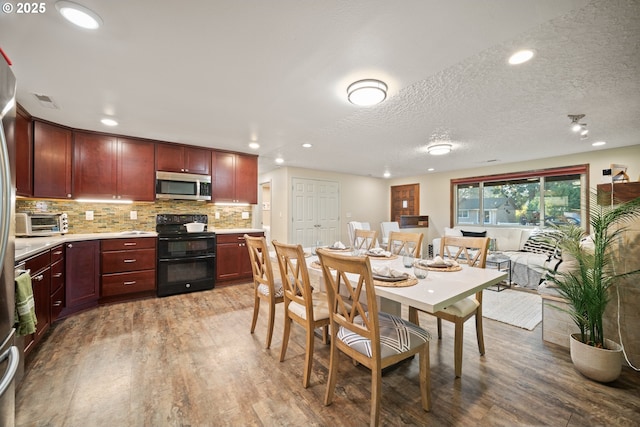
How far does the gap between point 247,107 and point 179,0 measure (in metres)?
1.40

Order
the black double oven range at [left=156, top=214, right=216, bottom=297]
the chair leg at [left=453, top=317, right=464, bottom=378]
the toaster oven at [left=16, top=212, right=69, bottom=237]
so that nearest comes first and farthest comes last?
the chair leg at [left=453, top=317, right=464, bottom=378], the toaster oven at [left=16, top=212, right=69, bottom=237], the black double oven range at [left=156, top=214, right=216, bottom=297]

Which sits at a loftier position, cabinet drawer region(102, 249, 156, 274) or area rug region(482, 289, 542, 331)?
cabinet drawer region(102, 249, 156, 274)

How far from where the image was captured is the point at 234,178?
→ 15.4 feet

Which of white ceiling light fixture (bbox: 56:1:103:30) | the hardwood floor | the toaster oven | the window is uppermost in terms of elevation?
white ceiling light fixture (bbox: 56:1:103:30)

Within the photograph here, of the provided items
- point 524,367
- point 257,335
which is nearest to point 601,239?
point 524,367

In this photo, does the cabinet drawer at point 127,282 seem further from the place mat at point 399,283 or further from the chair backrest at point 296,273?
the place mat at point 399,283

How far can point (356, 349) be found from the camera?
4.93 feet

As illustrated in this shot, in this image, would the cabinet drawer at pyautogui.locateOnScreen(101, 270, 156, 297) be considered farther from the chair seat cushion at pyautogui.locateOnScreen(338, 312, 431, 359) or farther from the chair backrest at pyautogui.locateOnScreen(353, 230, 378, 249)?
the chair seat cushion at pyautogui.locateOnScreen(338, 312, 431, 359)

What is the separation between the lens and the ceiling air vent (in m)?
2.49

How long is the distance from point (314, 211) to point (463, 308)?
16.6 feet

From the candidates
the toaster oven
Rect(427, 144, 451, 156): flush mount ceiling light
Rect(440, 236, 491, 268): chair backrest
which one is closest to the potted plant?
Rect(440, 236, 491, 268): chair backrest

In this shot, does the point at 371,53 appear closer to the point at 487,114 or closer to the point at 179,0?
the point at 179,0

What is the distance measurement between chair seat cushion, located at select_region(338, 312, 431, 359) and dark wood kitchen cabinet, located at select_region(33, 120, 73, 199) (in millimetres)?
3918

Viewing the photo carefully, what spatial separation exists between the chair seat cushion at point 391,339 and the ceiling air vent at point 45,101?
3.54 metres
